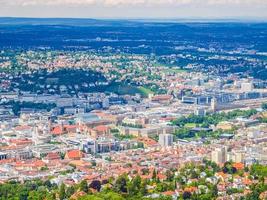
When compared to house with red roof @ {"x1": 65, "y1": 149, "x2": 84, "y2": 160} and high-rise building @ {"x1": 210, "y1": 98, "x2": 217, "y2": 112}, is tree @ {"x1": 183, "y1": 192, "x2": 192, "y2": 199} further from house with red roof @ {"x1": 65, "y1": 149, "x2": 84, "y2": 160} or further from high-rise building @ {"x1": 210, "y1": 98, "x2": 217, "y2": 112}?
high-rise building @ {"x1": 210, "y1": 98, "x2": 217, "y2": 112}

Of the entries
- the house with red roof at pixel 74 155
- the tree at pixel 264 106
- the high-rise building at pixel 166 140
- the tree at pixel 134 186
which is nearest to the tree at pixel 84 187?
the tree at pixel 134 186

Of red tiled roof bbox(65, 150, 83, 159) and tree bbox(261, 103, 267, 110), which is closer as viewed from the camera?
red tiled roof bbox(65, 150, 83, 159)

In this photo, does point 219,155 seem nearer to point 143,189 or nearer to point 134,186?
point 134,186

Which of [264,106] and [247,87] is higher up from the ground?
[264,106]

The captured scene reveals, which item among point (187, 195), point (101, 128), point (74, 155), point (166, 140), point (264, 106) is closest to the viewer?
point (187, 195)

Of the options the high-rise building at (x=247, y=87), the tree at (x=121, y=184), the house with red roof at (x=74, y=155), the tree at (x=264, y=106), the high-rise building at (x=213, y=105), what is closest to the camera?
the tree at (x=121, y=184)

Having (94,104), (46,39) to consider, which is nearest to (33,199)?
(94,104)

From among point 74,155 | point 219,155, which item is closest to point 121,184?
point 219,155

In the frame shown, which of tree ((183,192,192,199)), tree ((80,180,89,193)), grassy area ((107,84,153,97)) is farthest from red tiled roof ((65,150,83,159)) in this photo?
grassy area ((107,84,153,97))

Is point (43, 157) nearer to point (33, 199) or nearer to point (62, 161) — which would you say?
point (62, 161)

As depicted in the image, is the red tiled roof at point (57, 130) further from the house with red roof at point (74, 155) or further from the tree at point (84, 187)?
the tree at point (84, 187)

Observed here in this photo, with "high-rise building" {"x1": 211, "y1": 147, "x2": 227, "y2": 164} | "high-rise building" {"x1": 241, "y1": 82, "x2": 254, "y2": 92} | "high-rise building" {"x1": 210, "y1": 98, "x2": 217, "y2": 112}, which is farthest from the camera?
"high-rise building" {"x1": 241, "y1": 82, "x2": 254, "y2": 92}
